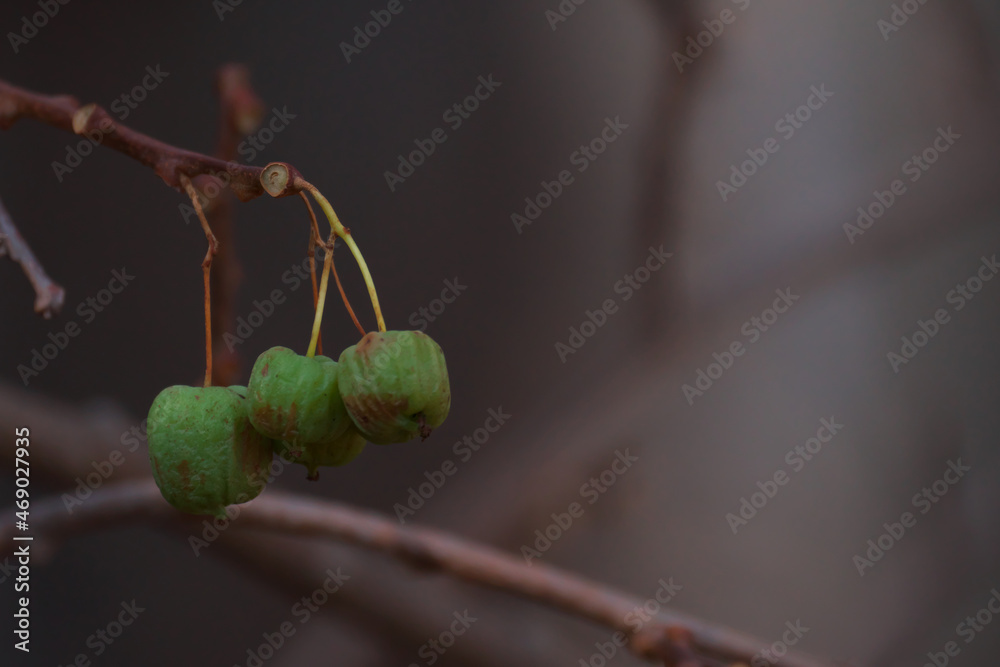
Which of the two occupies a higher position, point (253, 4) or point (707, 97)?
point (707, 97)

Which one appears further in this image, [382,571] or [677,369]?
[677,369]

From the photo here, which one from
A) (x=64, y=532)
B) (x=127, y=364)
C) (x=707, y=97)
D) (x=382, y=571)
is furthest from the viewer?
(x=707, y=97)

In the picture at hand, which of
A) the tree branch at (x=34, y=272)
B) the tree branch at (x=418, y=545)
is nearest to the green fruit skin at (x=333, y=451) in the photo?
the tree branch at (x=34, y=272)

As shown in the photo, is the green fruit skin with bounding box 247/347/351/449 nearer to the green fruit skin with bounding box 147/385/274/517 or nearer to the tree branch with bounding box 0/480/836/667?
the green fruit skin with bounding box 147/385/274/517

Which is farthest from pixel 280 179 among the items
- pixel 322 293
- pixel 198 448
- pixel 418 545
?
pixel 418 545

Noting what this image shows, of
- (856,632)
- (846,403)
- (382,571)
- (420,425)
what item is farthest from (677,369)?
(420,425)

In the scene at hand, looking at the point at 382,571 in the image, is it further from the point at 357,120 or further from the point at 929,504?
the point at 929,504

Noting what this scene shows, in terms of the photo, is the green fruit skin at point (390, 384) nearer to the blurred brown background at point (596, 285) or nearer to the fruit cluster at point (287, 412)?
the fruit cluster at point (287, 412)
